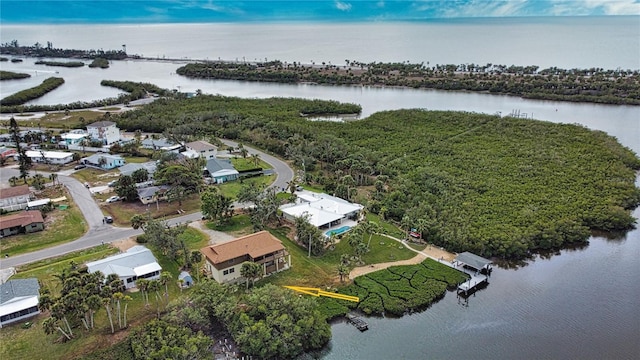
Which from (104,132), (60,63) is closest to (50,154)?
(104,132)

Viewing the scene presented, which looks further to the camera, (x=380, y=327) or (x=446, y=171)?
(x=446, y=171)

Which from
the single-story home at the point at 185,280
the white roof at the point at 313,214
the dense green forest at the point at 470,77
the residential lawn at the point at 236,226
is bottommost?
the single-story home at the point at 185,280

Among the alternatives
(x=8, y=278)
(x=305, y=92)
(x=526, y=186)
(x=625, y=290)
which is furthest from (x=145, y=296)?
(x=305, y=92)

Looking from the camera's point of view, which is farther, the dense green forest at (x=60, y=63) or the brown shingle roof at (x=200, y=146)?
the dense green forest at (x=60, y=63)

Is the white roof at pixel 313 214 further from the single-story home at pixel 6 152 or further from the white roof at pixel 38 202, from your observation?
the single-story home at pixel 6 152

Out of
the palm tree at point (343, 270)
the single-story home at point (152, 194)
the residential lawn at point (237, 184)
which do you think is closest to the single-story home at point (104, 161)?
the single-story home at point (152, 194)

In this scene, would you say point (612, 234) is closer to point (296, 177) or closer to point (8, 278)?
point (296, 177)

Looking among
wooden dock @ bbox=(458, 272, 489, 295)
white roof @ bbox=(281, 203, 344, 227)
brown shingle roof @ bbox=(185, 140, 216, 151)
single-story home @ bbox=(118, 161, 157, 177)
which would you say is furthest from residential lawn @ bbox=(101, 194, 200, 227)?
wooden dock @ bbox=(458, 272, 489, 295)
